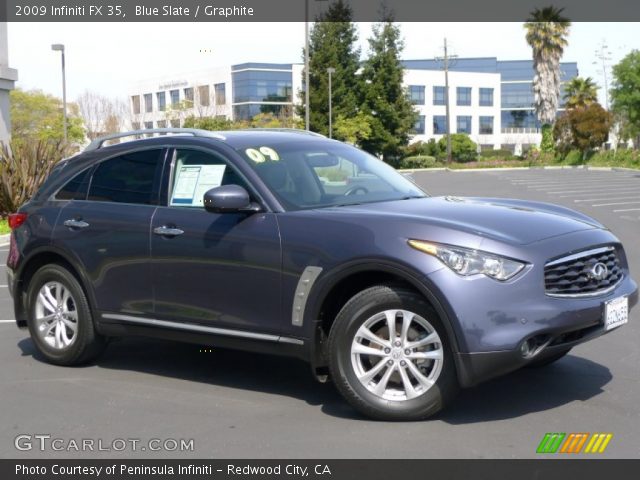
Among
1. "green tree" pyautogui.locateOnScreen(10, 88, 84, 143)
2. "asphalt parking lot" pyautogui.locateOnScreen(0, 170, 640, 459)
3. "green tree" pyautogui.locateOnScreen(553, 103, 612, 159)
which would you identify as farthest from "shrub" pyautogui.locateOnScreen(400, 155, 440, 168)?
"asphalt parking lot" pyautogui.locateOnScreen(0, 170, 640, 459)

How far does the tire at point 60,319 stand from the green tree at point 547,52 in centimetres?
7011

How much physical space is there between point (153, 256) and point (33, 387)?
1.32m

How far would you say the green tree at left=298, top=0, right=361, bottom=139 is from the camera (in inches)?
2697

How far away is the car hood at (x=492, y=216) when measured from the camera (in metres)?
5.15

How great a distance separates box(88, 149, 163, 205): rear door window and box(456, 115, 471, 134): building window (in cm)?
10251

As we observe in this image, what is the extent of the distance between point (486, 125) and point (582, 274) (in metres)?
108

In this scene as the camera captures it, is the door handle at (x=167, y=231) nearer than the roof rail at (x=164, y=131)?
Yes

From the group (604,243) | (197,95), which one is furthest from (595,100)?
(604,243)

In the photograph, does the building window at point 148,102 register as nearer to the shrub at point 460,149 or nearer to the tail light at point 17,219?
the shrub at point 460,149

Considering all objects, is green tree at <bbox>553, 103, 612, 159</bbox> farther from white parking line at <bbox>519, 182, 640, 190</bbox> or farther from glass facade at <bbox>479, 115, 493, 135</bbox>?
glass facade at <bbox>479, 115, 493, 135</bbox>

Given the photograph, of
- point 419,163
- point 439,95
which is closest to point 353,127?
point 419,163

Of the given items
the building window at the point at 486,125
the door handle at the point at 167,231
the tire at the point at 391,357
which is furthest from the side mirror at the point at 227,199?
the building window at the point at 486,125

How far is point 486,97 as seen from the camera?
11112cm
